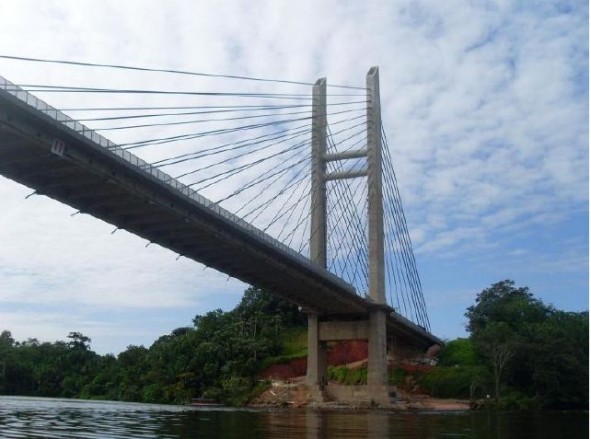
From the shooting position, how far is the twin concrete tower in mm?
55656

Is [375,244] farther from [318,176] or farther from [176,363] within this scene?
[176,363]

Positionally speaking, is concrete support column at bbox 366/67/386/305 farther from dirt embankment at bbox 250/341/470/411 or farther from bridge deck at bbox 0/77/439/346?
dirt embankment at bbox 250/341/470/411

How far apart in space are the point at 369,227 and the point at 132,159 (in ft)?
86.8

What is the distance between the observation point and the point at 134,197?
114 feet

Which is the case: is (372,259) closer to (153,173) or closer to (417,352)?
(153,173)

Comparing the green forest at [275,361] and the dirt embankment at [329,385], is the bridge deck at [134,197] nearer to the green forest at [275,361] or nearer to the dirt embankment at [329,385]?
the dirt embankment at [329,385]

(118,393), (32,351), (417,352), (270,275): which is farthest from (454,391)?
(32,351)

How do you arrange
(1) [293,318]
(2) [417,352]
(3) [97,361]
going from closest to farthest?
1. (2) [417,352]
2. (1) [293,318]
3. (3) [97,361]

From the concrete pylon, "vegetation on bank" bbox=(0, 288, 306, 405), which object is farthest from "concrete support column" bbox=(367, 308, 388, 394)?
"vegetation on bank" bbox=(0, 288, 306, 405)

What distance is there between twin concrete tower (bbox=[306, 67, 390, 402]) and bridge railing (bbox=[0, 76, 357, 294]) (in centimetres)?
718

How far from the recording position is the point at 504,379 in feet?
199

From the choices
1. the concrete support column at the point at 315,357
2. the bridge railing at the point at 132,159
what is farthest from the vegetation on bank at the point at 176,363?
the bridge railing at the point at 132,159

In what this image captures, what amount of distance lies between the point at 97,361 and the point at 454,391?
56118mm

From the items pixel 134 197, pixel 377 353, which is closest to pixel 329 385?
pixel 377 353
